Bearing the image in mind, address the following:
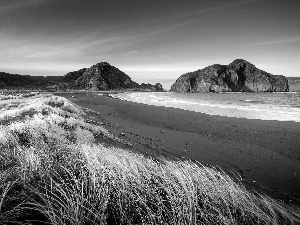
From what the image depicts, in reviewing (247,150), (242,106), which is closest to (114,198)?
(247,150)

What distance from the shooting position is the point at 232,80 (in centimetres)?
17838

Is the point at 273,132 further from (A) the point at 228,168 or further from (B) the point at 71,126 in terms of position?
(B) the point at 71,126

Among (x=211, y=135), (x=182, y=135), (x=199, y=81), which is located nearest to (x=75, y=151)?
(x=182, y=135)

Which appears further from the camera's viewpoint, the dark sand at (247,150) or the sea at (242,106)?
the sea at (242,106)

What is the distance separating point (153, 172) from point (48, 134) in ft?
13.5

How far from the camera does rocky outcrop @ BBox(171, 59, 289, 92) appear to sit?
162 meters

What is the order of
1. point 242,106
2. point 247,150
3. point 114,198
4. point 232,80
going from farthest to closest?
point 232,80, point 242,106, point 247,150, point 114,198

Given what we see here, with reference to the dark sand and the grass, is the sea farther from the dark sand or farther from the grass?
the grass

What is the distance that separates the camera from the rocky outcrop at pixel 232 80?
533 ft

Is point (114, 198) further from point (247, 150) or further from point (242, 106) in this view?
point (242, 106)

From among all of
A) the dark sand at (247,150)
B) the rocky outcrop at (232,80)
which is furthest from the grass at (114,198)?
the rocky outcrop at (232,80)

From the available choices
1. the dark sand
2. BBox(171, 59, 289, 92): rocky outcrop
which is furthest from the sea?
BBox(171, 59, 289, 92): rocky outcrop

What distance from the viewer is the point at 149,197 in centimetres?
310

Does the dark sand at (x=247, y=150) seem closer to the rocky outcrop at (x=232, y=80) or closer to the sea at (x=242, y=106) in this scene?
the sea at (x=242, y=106)
